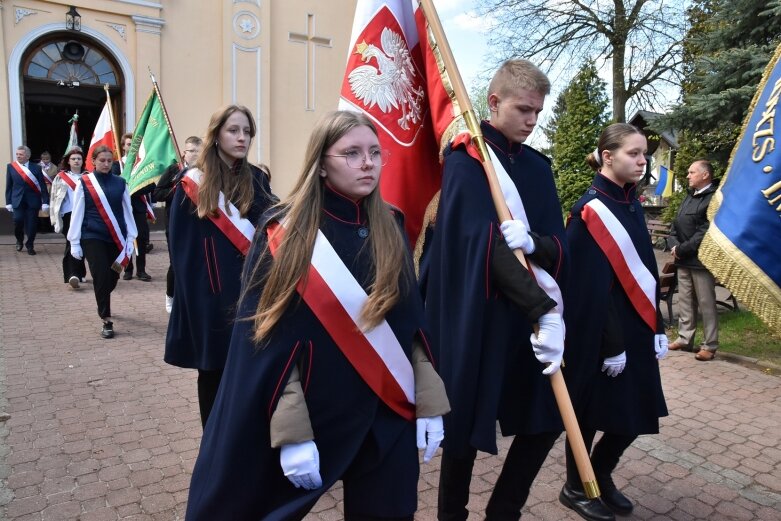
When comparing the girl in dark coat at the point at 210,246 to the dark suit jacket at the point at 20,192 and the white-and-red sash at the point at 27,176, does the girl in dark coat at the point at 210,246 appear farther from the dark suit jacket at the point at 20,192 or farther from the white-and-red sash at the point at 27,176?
the white-and-red sash at the point at 27,176

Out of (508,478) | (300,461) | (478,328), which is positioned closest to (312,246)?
(300,461)

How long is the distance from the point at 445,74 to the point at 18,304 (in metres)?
7.63

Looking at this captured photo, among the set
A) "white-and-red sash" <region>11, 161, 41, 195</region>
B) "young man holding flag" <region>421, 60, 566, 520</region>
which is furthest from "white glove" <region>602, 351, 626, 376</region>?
"white-and-red sash" <region>11, 161, 41, 195</region>

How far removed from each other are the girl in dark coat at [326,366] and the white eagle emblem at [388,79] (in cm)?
128

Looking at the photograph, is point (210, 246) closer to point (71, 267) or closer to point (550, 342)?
point (550, 342)

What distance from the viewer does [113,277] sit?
23.6ft

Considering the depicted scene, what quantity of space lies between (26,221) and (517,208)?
13306 mm

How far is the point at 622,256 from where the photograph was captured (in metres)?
3.33

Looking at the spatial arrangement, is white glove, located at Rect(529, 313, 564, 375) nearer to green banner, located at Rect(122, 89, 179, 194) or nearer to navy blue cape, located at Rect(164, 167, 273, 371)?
navy blue cape, located at Rect(164, 167, 273, 371)

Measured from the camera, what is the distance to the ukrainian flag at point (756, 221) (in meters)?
2.25

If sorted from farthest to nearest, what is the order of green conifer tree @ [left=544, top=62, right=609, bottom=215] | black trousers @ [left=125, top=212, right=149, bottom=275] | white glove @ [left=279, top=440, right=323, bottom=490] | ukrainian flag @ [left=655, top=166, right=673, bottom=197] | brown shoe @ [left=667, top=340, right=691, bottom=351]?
ukrainian flag @ [left=655, top=166, right=673, bottom=197] < green conifer tree @ [left=544, top=62, right=609, bottom=215] < black trousers @ [left=125, top=212, right=149, bottom=275] < brown shoe @ [left=667, top=340, right=691, bottom=351] < white glove @ [left=279, top=440, right=323, bottom=490]

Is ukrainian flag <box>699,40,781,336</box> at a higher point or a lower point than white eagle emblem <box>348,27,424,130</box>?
lower

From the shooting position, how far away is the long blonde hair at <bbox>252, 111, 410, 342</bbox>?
6.85 feet

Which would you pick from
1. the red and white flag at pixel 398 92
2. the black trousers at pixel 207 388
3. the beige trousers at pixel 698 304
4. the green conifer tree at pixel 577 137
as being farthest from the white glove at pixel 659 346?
the green conifer tree at pixel 577 137
